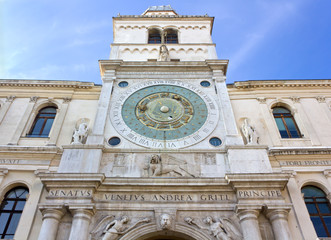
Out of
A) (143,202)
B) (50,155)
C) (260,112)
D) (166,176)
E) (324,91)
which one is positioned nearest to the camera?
(143,202)

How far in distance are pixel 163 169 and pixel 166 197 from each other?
1137 mm

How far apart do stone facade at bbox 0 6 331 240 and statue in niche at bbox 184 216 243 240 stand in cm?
3

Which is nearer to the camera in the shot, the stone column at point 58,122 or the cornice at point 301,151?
the cornice at point 301,151

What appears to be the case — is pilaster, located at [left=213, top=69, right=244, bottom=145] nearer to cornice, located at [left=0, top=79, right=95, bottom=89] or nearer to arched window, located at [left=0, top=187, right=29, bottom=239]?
cornice, located at [left=0, top=79, right=95, bottom=89]

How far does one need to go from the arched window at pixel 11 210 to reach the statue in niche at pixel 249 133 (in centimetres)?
914

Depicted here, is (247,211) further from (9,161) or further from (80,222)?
(9,161)

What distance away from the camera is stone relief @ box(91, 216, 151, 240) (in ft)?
33.7

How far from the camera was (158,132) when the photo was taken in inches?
536

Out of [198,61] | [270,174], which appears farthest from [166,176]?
[198,61]

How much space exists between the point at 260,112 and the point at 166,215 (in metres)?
7.44

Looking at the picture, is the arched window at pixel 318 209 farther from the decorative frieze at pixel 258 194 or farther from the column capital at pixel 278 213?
the decorative frieze at pixel 258 194

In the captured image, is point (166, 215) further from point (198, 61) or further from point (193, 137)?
point (198, 61)

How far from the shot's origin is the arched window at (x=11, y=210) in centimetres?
1103

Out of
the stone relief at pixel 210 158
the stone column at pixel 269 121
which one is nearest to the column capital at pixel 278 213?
the stone relief at pixel 210 158
